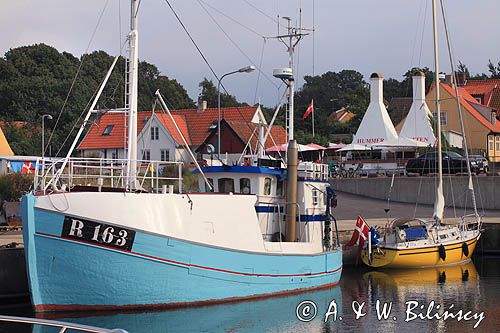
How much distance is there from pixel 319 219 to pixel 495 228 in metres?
11.9

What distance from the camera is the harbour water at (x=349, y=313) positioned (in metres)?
18.6

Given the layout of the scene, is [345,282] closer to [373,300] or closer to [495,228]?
[373,300]

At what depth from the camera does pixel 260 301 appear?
70.1 ft

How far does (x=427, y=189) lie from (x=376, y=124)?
13.9m

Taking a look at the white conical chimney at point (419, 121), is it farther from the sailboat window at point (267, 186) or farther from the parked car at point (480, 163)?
the sailboat window at point (267, 186)

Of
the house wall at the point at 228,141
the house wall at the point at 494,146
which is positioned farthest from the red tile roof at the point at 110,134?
the house wall at the point at 494,146

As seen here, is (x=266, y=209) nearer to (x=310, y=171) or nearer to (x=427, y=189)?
(x=310, y=171)

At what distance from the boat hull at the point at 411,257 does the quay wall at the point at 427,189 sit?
10036 mm

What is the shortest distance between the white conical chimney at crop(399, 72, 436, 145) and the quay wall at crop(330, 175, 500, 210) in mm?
10596

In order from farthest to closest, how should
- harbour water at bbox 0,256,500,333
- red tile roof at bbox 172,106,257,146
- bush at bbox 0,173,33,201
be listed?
1. red tile roof at bbox 172,106,257,146
2. bush at bbox 0,173,33,201
3. harbour water at bbox 0,256,500,333

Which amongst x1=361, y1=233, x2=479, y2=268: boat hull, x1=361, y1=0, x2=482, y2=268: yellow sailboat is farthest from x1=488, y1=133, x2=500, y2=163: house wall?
x1=361, y1=233, x2=479, y2=268: boat hull

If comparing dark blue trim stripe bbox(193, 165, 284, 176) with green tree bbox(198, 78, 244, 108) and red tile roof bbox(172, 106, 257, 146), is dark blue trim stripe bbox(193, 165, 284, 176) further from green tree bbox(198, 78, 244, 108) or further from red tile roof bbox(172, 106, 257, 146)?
green tree bbox(198, 78, 244, 108)

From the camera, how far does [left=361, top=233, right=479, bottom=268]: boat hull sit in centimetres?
2806

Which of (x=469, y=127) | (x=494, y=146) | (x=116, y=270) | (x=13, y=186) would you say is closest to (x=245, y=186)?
(x=116, y=270)
